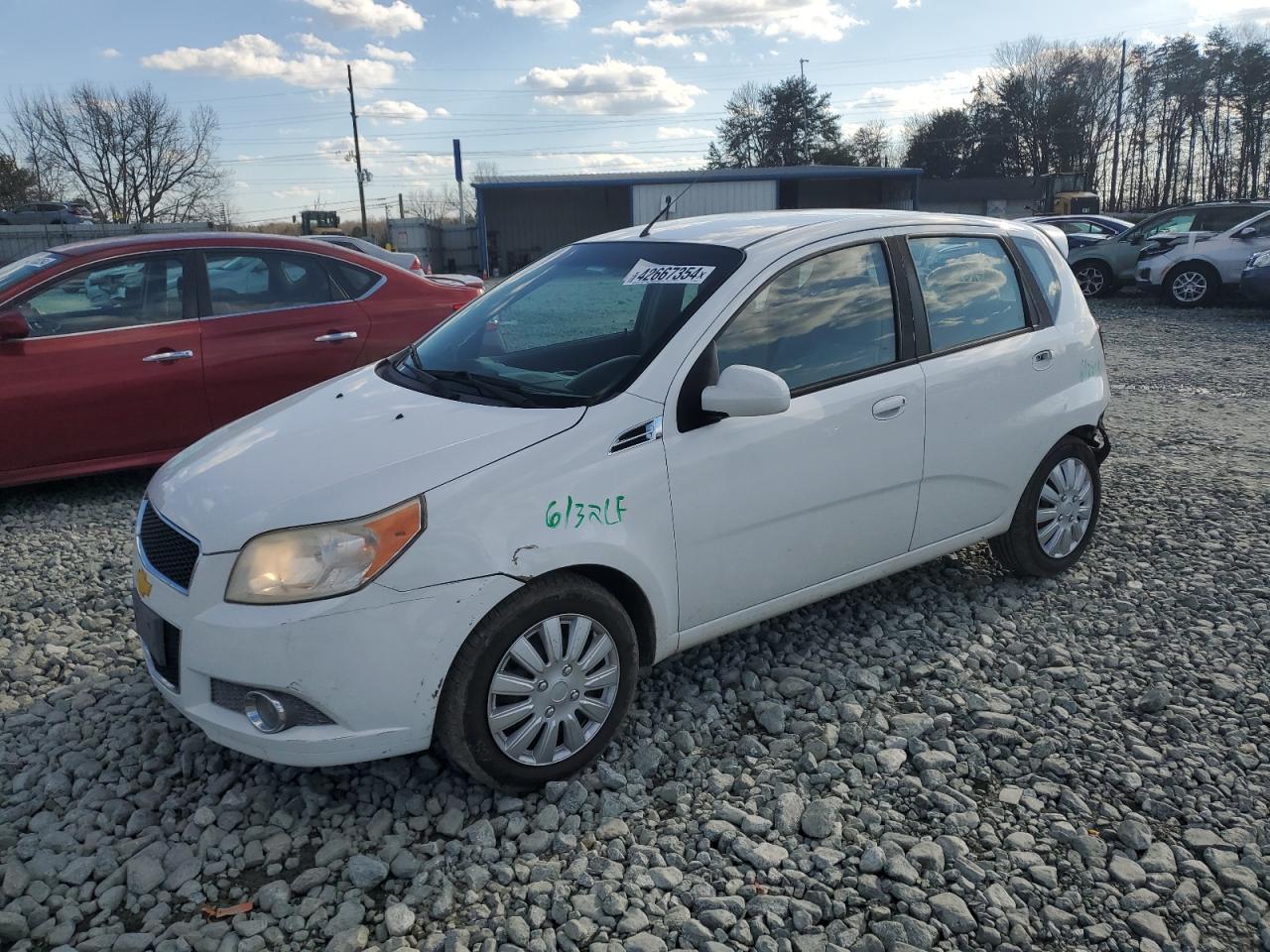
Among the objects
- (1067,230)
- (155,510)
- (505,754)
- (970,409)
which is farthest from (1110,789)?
(1067,230)

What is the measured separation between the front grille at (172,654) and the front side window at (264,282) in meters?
3.77

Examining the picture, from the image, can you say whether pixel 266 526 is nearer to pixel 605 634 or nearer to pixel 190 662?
pixel 190 662

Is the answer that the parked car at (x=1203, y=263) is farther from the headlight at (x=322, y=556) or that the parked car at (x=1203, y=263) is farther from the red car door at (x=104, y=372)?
the headlight at (x=322, y=556)

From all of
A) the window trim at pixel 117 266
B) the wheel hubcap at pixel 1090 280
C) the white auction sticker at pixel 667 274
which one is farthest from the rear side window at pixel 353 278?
the wheel hubcap at pixel 1090 280

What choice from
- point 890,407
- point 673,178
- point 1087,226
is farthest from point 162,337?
point 673,178

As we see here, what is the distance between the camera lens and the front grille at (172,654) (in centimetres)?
294

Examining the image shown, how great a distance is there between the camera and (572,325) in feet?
12.6

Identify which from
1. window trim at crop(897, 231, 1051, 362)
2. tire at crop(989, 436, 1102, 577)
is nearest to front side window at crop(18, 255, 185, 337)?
window trim at crop(897, 231, 1051, 362)

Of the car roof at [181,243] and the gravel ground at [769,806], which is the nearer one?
the gravel ground at [769,806]

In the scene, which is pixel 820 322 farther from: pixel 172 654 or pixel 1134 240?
pixel 1134 240

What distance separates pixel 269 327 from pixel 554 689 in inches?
167

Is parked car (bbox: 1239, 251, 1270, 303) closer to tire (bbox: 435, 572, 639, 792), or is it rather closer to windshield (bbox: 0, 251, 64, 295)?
tire (bbox: 435, 572, 639, 792)

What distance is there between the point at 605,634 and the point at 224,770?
1.38 m

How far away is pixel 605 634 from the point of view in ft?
10.2
